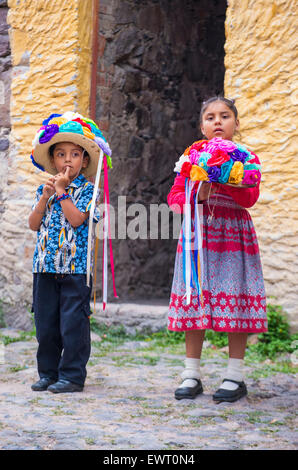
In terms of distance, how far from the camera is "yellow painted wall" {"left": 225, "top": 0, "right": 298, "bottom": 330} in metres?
4.18

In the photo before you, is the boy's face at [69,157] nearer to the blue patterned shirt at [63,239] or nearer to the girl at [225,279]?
the blue patterned shirt at [63,239]

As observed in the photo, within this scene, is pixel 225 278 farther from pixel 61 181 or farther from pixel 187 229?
pixel 61 181

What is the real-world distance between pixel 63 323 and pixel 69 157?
0.84m

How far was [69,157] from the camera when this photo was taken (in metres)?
3.14

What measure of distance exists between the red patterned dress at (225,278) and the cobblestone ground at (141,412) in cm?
39

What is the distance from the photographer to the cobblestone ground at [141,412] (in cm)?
231

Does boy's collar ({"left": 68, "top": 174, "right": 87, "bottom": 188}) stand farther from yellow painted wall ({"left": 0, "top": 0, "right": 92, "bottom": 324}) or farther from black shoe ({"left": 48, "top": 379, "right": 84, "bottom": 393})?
yellow painted wall ({"left": 0, "top": 0, "right": 92, "bottom": 324})

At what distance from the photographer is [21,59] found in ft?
17.2

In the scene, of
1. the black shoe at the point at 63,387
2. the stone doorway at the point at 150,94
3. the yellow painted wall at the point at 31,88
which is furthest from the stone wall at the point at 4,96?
the black shoe at the point at 63,387

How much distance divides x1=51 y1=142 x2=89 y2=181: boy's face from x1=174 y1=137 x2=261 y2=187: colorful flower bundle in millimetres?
610

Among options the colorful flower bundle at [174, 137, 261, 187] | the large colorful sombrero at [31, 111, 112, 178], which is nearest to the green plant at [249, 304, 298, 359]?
the colorful flower bundle at [174, 137, 261, 187]

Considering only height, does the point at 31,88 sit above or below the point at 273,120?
above

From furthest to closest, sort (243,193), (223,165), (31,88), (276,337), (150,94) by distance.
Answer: (150,94) < (31,88) < (276,337) < (243,193) < (223,165)

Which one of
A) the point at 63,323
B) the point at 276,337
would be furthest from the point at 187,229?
the point at 276,337
